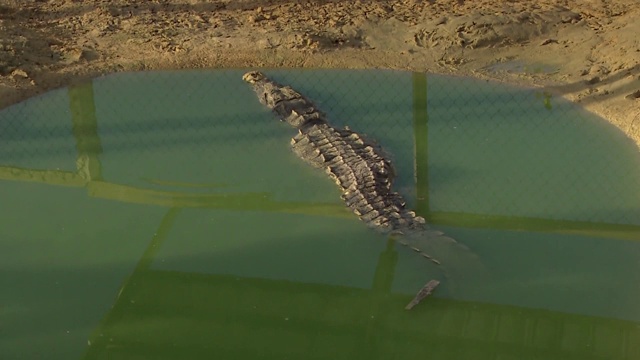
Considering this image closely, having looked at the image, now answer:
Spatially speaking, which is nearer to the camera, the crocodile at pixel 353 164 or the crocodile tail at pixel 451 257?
the crocodile tail at pixel 451 257

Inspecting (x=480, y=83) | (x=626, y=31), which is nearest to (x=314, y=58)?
(x=480, y=83)

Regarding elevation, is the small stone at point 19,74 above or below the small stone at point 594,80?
below

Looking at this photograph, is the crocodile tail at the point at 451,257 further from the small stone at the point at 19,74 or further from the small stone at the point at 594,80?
the small stone at the point at 19,74

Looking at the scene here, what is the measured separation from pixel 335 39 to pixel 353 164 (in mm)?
2182

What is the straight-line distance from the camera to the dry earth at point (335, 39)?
7.62 meters

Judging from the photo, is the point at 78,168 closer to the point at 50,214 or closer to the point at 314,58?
the point at 50,214

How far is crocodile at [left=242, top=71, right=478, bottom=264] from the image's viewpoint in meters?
5.73

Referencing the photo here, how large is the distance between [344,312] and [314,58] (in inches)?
141

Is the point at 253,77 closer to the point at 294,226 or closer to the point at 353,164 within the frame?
the point at 353,164

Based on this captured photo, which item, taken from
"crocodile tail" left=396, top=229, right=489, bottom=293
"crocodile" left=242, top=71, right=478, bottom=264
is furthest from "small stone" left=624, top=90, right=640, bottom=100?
"crocodile tail" left=396, top=229, right=489, bottom=293

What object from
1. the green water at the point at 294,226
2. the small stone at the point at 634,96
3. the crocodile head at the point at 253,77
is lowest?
the green water at the point at 294,226

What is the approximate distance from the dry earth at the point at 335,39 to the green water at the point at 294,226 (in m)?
0.25

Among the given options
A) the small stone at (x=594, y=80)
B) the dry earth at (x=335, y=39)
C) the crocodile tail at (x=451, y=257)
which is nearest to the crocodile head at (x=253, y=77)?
the dry earth at (x=335, y=39)

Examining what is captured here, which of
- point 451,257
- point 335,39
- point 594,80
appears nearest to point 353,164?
point 451,257
